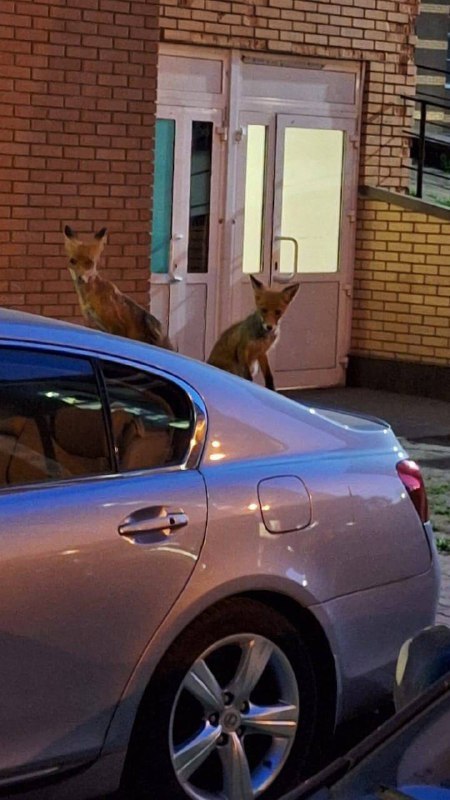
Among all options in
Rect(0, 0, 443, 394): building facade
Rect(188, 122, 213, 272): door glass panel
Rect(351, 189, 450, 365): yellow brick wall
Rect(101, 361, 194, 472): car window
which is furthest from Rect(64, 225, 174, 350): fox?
Rect(101, 361, 194, 472): car window

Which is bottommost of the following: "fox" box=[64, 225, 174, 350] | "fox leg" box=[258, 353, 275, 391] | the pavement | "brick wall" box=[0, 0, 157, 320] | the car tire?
the pavement

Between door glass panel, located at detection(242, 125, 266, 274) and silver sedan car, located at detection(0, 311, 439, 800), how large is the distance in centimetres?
784

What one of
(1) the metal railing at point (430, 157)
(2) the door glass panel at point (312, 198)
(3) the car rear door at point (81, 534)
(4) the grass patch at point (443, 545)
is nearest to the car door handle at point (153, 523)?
(3) the car rear door at point (81, 534)

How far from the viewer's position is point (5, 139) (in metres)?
10.5

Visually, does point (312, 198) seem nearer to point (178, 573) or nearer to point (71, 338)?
point (71, 338)

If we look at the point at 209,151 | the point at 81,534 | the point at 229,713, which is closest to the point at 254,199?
the point at 209,151

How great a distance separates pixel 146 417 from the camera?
455cm

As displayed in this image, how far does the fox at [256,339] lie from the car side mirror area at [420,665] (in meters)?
6.90

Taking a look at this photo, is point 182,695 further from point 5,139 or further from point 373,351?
point 373,351

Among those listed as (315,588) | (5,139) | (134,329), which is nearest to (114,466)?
(315,588)

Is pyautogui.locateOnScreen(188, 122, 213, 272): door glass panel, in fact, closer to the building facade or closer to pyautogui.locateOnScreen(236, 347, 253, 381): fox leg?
the building facade

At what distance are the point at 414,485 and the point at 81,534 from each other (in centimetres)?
146

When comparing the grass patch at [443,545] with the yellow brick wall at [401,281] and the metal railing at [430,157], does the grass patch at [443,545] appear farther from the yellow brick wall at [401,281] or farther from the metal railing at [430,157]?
the metal railing at [430,157]

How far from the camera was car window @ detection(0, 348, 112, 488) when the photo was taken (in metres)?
4.29
